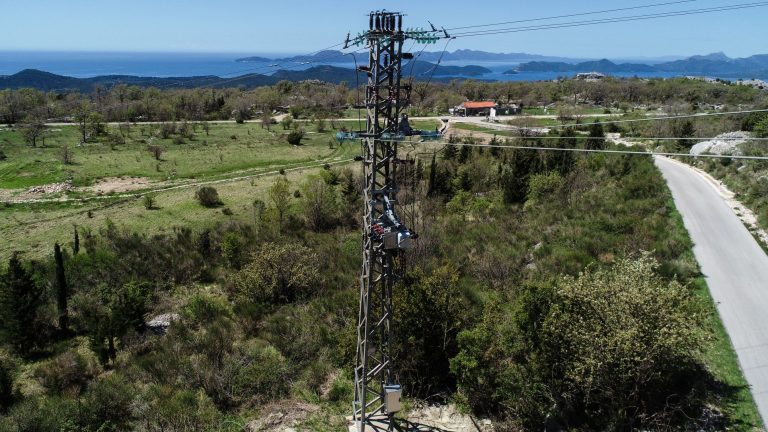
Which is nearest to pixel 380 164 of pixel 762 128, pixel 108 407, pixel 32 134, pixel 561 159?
pixel 108 407

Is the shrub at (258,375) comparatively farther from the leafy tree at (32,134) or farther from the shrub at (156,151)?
the leafy tree at (32,134)

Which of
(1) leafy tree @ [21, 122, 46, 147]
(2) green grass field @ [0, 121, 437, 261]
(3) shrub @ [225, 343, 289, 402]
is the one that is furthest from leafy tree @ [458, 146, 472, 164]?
(1) leafy tree @ [21, 122, 46, 147]

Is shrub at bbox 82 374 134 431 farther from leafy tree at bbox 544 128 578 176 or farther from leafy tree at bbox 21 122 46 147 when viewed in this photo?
leafy tree at bbox 21 122 46 147

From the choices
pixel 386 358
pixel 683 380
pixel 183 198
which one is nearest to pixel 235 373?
pixel 386 358

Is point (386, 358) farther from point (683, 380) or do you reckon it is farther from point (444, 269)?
point (683, 380)

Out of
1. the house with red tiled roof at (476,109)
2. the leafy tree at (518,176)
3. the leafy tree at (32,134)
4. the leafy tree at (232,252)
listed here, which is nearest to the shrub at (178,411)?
the leafy tree at (232,252)

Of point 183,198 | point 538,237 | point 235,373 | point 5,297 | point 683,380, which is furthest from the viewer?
point 183,198
